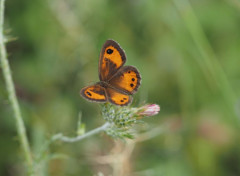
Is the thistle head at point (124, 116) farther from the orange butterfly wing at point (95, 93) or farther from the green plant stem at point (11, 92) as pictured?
the green plant stem at point (11, 92)

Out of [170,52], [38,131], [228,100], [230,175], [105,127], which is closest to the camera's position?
[105,127]

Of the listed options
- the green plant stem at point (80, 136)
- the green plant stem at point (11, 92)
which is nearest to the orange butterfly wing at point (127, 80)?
the green plant stem at point (80, 136)

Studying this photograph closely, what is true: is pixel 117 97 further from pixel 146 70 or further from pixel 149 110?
pixel 146 70

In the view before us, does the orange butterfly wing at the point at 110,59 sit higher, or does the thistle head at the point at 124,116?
the orange butterfly wing at the point at 110,59

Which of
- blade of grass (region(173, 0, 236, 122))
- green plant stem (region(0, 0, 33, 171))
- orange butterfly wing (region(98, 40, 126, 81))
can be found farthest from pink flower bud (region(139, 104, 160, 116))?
blade of grass (region(173, 0, 236, 122))

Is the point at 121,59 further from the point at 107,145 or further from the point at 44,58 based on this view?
the point at 44,58

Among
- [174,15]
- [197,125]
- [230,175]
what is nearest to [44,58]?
[174,15]
